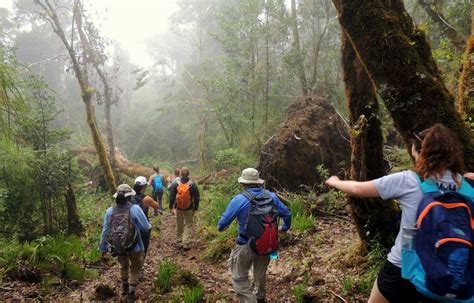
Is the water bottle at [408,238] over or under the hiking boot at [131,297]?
over

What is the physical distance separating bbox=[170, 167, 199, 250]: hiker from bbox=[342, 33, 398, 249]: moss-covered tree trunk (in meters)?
4.85

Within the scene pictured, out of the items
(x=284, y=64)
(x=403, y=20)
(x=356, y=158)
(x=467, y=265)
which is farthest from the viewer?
(x=284, y=64)

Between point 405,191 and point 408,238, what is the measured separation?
13.2 inches

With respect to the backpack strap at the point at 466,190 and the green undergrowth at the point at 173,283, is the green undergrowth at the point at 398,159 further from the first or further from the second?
the backpack strap at the point at 466,190

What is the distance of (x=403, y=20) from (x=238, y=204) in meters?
2.98

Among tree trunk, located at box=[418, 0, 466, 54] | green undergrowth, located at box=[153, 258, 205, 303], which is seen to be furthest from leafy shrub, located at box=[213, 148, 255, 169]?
green undergrowth, located at box=[153, 258, 205, 303]

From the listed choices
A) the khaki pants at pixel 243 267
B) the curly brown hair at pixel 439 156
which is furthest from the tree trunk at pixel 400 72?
the khaki pants at pixel 243 267

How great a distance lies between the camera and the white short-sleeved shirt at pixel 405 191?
2.49 metres

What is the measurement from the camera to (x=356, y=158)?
16.9 ft

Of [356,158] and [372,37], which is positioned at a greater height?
[372,37]

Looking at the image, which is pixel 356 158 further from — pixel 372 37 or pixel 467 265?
pixel 467 265

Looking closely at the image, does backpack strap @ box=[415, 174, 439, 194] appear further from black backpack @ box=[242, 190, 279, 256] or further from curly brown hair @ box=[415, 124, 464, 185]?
black backpack @ box=[242, 190, 279, 256]

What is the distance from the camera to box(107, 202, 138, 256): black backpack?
543 cm

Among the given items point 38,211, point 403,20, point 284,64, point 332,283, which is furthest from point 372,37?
point 284,64
